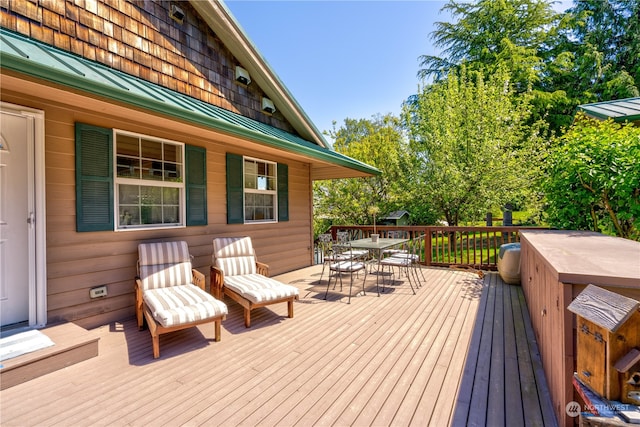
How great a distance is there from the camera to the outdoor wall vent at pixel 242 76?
5.59 metres

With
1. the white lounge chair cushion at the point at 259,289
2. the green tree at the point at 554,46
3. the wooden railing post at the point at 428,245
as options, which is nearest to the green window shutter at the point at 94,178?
the white lounge chair cushion at the point at 259,289

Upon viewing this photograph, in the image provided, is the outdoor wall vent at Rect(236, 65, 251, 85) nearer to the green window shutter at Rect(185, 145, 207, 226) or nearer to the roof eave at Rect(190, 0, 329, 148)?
the roof eave at Rect(190, 0, 329, 148)

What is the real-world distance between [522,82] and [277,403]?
15.8 m

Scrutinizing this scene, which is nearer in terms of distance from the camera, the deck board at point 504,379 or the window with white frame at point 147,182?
the deck board at point 504,379

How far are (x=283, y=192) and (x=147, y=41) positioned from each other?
3408 mm

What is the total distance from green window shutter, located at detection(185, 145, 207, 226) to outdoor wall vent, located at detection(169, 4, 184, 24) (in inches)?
81.6

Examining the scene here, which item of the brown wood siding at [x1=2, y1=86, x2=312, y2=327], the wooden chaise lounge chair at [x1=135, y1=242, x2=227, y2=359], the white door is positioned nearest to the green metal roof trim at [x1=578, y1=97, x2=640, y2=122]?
the brown wood siding at [x1=2, y1=86, x2=312, y2=327]

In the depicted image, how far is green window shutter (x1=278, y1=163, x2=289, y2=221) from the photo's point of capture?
6258 millimetres

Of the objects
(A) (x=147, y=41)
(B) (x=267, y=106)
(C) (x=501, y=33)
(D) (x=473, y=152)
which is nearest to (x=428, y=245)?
(D) (x=473, y=152)

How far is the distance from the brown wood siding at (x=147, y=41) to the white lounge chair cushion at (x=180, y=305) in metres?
3.04

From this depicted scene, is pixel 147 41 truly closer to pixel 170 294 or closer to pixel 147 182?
pixel 147 182

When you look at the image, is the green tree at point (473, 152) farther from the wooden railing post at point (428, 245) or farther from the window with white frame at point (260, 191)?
the window with white frame at point (260, 191)

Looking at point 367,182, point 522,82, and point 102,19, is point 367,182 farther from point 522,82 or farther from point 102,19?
point 102,19

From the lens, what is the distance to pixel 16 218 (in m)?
3.06
